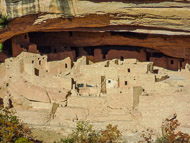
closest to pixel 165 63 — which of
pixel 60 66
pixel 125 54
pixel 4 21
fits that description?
pixel 125 54

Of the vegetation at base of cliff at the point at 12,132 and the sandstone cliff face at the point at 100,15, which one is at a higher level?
the sandstone cliff face at the point at 100,15

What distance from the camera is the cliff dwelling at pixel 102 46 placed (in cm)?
1939

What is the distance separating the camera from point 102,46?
21984mm

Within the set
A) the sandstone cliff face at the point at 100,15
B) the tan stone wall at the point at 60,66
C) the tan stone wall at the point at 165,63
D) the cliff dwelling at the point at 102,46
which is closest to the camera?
the sandstone cliff face at the point at 100,15

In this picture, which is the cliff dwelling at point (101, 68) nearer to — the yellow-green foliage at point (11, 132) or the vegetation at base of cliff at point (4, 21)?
the vegetation at base of cliff at point (4, 21)

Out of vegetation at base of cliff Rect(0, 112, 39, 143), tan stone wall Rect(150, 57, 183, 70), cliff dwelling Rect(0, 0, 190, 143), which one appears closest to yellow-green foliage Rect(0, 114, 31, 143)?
vegetation at base of cliff Rect(0, 112, 39, 143)

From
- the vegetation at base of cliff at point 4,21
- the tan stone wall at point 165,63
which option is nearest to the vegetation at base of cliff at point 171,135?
the tan stone wall at point 165,63

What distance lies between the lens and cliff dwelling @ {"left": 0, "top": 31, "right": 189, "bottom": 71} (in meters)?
19.4

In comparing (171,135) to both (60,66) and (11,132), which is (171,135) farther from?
(60,66)

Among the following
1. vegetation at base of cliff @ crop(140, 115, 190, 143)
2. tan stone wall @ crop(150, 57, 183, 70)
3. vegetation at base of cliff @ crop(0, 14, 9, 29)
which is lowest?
vegetation at base of cliff @ crop(140, 115, 190, 143)

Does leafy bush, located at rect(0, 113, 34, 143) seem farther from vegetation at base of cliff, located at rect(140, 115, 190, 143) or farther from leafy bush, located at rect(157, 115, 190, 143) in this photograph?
leafy bush, located at rect(157, 115, 190, 143)

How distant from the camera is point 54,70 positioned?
19.1 m

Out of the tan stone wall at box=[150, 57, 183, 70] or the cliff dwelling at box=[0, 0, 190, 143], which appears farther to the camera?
the tan stone wall at box=[150, 57, 183, 70]

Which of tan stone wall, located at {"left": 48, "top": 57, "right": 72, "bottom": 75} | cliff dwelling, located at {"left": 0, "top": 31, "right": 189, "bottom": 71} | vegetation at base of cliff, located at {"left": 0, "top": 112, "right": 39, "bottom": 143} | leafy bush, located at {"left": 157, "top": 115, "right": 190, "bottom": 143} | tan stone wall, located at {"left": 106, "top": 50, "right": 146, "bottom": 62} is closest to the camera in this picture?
leafy bush, located at {"left": 157, "top": 115, "right": 190, "bottom": 143}
